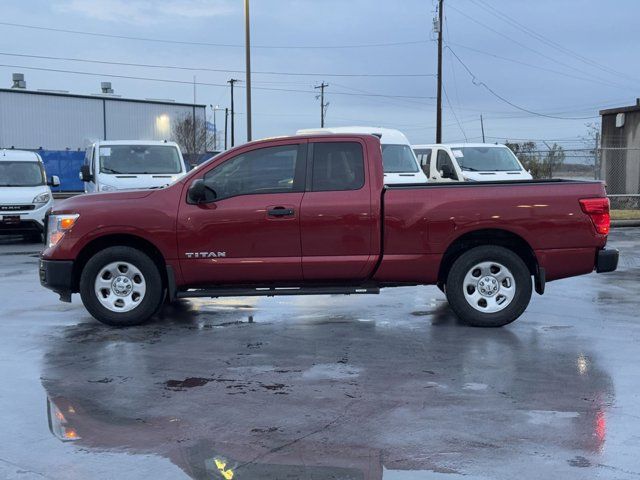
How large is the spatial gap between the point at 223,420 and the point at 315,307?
13.1ft

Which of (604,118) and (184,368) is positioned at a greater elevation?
(604,118)

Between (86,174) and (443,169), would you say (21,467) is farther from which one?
(443,169)

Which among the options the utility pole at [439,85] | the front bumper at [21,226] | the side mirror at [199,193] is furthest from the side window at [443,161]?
the utility pole at [439,85]

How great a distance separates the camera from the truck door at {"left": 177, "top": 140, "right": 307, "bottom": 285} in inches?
290

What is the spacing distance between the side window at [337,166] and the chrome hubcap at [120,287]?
2.11 metres

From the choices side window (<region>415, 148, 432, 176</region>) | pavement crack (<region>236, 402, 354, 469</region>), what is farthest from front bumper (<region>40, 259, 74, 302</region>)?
side window (<region>415, 148, 432, 176</region>)

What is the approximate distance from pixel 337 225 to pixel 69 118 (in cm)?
5485

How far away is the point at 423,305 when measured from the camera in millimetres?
8883

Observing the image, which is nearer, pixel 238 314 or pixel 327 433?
pixel 327 433

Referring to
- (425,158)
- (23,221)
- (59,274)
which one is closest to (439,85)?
(425,158)

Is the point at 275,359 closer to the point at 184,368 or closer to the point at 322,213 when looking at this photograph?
the point at 184,368

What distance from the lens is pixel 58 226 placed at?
757 cm

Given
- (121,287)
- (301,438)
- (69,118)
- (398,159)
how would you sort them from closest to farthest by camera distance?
(301,438), (121,287), (398,159), (69,118)

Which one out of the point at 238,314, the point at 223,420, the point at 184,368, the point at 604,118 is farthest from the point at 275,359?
the point at 604,118
